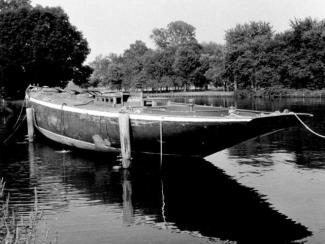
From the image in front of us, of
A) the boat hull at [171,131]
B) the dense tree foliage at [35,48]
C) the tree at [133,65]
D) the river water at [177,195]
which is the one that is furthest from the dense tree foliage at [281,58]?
the boat hull at [171,131]

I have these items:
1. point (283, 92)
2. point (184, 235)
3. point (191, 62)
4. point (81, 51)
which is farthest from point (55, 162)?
point (191, 62)

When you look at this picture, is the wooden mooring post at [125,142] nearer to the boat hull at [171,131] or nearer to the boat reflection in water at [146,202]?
the boat reflection in water at [146,202]

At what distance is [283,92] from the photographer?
86.4m

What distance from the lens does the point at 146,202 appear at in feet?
49.8

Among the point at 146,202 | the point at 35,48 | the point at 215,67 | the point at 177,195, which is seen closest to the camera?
the point at 146,202

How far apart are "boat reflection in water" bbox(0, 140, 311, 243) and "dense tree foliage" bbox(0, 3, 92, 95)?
159 ft

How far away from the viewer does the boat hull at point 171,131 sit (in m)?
18.6

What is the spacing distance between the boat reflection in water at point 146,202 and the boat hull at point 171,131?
31.8 inches

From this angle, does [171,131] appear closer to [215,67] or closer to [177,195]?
[177,195]

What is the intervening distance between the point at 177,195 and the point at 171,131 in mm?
4320

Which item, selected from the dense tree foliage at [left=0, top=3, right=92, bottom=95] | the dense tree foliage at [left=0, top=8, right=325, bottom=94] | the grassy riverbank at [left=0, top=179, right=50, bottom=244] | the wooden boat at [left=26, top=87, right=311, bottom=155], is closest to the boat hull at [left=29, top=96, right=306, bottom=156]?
the wooden boat at [left=26, top=87, right=311, bottom=155]

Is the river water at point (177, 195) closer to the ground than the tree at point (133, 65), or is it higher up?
closer to the ground

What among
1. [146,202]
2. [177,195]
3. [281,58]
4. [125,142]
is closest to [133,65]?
[281,58]

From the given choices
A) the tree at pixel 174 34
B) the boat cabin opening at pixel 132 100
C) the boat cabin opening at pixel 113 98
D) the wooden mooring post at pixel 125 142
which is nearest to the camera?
the wooden mooring post at pixel 125 142
